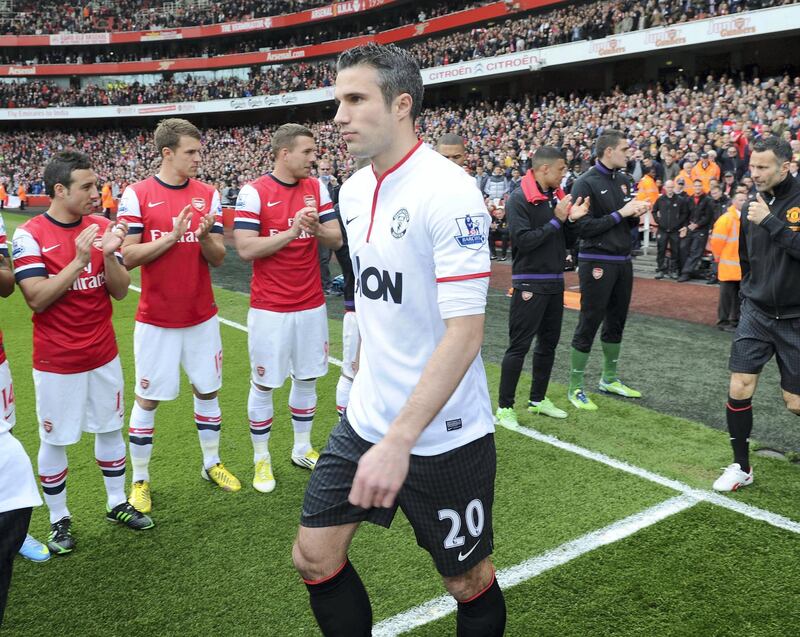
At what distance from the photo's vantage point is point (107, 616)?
331cm

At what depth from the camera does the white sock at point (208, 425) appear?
4.72 metres

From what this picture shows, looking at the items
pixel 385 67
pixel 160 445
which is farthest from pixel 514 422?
pixel 385 67

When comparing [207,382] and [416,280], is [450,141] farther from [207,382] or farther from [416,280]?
[416,280]

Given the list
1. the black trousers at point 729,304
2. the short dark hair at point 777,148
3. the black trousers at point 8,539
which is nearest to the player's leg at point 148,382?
the black trousers at point 8,539

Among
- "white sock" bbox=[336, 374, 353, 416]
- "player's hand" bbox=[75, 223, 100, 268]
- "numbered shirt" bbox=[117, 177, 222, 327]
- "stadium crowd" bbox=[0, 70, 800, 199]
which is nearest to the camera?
"player's hand" bbox=[75, 223, 100, 268]

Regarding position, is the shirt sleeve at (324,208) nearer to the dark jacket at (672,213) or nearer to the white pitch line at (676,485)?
the white pitch line at (676,485)

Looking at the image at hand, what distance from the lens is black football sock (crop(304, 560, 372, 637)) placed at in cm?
226

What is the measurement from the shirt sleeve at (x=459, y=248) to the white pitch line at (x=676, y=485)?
121 inches

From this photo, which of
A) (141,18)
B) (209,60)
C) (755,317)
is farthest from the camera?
(141,18)

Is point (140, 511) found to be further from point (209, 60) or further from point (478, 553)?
point (209, 60)

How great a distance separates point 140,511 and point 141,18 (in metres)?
60.4

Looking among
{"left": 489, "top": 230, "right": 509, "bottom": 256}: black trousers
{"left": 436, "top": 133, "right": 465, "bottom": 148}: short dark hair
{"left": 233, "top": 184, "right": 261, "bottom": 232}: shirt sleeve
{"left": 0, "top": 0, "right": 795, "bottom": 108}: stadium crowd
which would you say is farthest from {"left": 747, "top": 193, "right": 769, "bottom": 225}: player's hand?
{"left": 0, "top": 0, "right": 795, "bottom": 108}: stadium crowd

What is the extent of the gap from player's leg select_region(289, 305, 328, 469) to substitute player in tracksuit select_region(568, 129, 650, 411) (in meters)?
2.46

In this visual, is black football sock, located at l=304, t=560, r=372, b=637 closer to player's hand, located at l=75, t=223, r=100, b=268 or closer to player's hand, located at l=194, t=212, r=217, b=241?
player's hand, located at l=75, t=223, r=100, b=268
